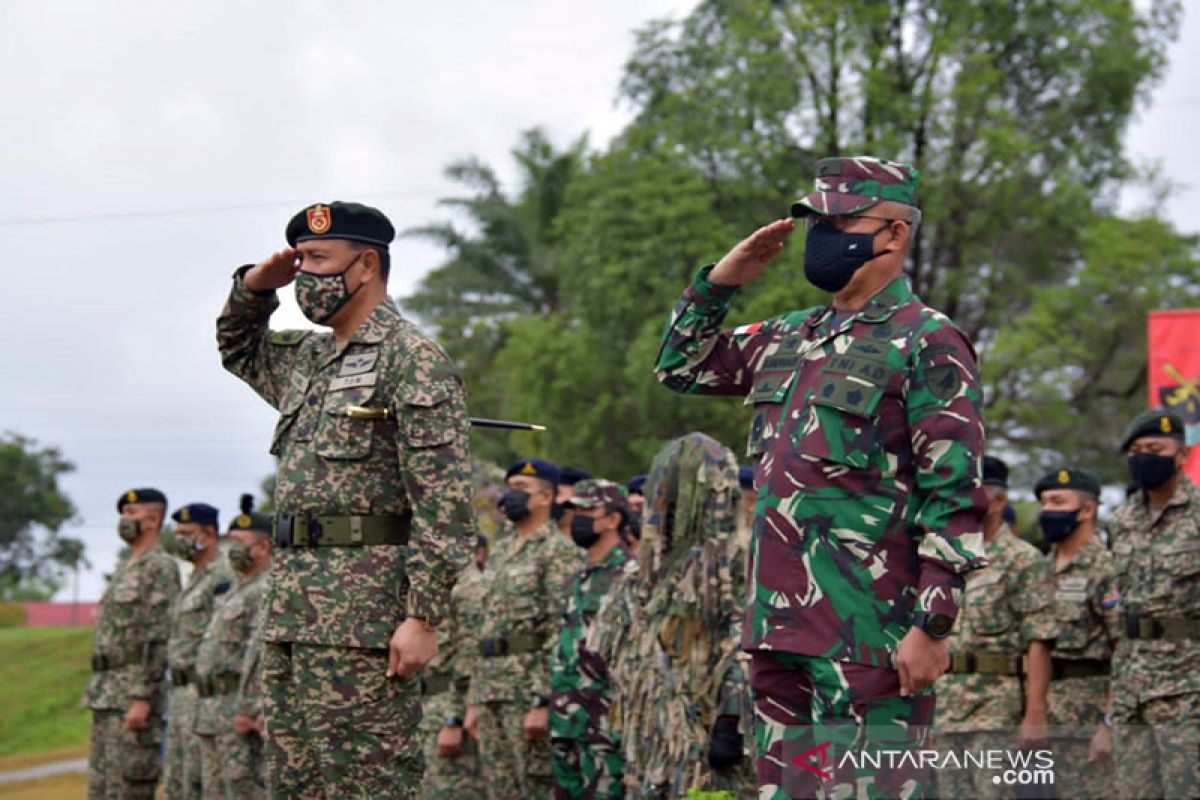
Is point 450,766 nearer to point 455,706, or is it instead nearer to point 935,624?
point 455,706

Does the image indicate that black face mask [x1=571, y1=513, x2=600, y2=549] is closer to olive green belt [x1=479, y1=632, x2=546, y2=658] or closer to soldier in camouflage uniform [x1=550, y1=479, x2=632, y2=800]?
soldier in camouflage uniform [x1=550, y1=479, x2=632, y2=800]

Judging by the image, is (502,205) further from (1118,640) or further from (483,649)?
(1118,640)

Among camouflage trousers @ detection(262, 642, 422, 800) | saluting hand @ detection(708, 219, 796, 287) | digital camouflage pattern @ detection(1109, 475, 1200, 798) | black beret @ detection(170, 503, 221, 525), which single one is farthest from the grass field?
saluting hand @ detection(708, 219, 796, 287)

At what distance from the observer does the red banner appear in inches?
512

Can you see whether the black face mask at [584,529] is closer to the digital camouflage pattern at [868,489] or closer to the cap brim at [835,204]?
the digital camouflage pattern at [868,489]

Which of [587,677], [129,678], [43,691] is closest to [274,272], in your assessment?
[587,677]

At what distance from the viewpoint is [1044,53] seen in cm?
2688

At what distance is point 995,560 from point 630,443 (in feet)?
56.3

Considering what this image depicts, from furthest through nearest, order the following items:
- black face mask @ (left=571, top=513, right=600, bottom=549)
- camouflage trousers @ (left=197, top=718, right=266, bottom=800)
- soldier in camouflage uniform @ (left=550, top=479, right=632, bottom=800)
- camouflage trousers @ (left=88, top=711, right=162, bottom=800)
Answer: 1. camouflage trousers @ (left=88, top=711, right=162, bottom=800)
2. camouflage trousers @ (left=197, top=718, right=266, bottom=800)
3. black face mask @ (left=571, top=513, right=600, bottom=549)
4. soldier in camouflage uniform @ (left=550, top=479, right=632, bottom=800)

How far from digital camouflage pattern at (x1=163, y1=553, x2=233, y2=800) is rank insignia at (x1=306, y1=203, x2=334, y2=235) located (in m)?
6.74

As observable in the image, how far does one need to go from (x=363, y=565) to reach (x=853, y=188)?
6.64 ft

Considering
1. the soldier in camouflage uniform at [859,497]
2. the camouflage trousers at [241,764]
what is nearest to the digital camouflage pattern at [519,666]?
the camouflage trousers at [241,764]

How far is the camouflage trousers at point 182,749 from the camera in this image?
36.5 ft

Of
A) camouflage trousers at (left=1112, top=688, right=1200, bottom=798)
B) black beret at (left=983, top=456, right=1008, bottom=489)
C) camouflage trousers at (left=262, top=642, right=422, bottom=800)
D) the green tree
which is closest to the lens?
camouflage trousers at (left=1112, top=688, right=1200, bottom=798)
